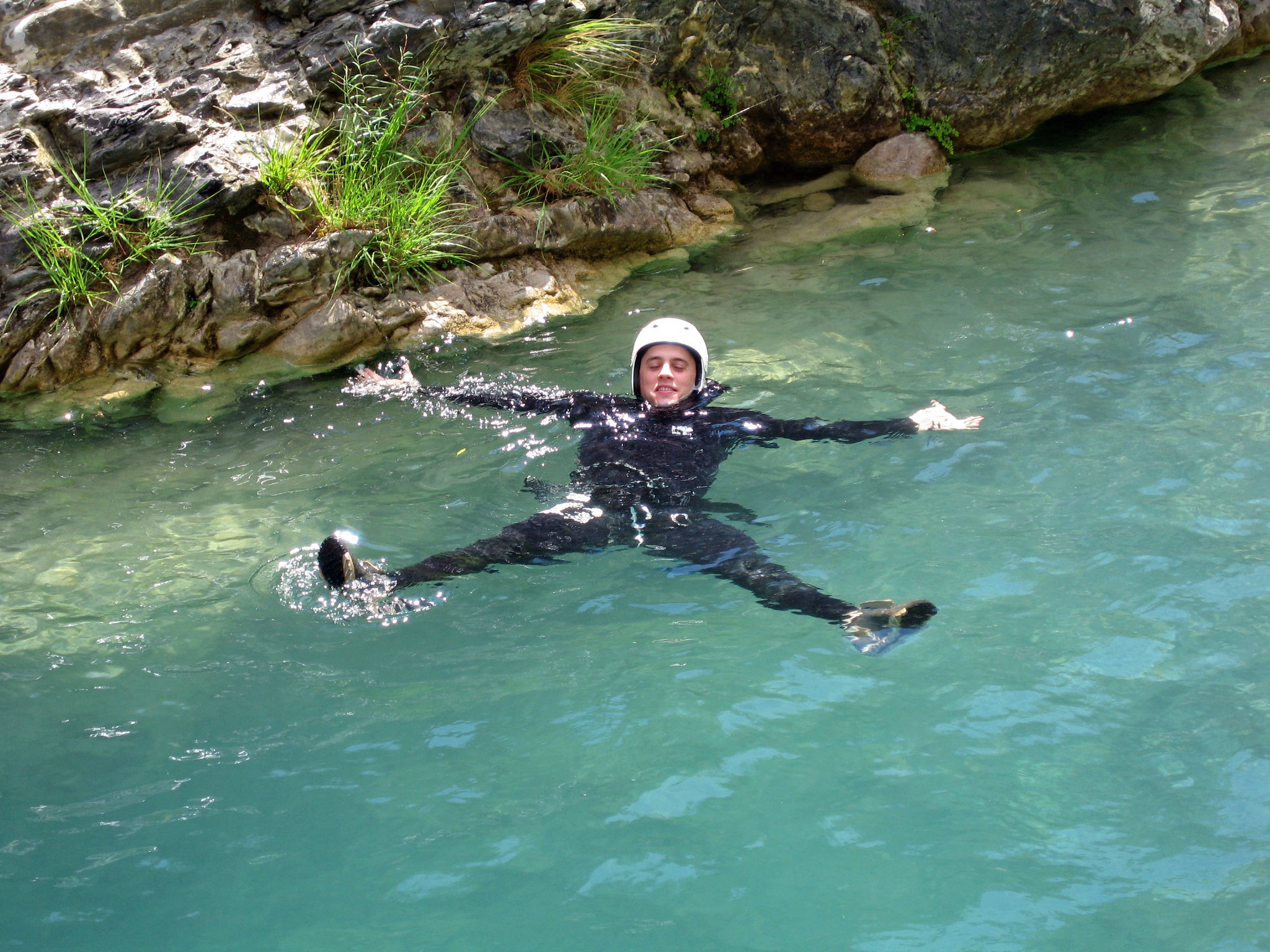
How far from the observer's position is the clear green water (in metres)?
2.96

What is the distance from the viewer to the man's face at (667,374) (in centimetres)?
543

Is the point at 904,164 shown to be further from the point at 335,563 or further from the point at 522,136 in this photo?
the point at 335,563

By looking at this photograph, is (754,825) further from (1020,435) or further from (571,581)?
(1020,435)

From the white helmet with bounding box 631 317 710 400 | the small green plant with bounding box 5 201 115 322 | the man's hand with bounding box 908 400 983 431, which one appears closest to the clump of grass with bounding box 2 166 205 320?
the small green plant with bounding box 5 201 115 322

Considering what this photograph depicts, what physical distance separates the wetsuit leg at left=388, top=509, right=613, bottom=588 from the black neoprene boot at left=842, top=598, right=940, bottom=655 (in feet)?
4.39

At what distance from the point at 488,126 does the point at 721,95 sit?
8.08 feet

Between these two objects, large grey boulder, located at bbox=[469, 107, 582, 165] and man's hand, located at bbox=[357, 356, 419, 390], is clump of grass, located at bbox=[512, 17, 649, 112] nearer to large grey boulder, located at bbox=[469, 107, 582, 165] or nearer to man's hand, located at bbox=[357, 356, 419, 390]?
large grey boulder, located at bbox=[469, 107, 582, 165]

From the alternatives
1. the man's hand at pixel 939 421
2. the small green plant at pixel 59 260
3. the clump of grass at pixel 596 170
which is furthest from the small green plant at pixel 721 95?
the small green plant at pixel 59 260

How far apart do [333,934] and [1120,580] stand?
3.35 m

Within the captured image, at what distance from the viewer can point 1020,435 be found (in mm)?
5332

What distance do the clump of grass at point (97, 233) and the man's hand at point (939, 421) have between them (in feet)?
17.3

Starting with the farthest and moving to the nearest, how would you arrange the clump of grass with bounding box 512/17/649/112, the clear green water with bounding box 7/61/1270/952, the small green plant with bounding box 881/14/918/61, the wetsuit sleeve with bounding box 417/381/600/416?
1. the small green plant with bounding box 881/14/918/61
2. the clump of grass with bounding box 512/17/649/112
3. the wetsuit sleeve with bounding box 417/381/600/416
4. the clear green water with bounding box 7/61/1270/952

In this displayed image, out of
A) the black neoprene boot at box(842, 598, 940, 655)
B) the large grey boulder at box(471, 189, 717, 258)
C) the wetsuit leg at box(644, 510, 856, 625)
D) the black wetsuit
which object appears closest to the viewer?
the black neoprene boot at box(842, 598, 940, 655)

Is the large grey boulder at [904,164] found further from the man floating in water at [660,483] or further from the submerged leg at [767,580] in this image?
the submerged leg at [767,580]
